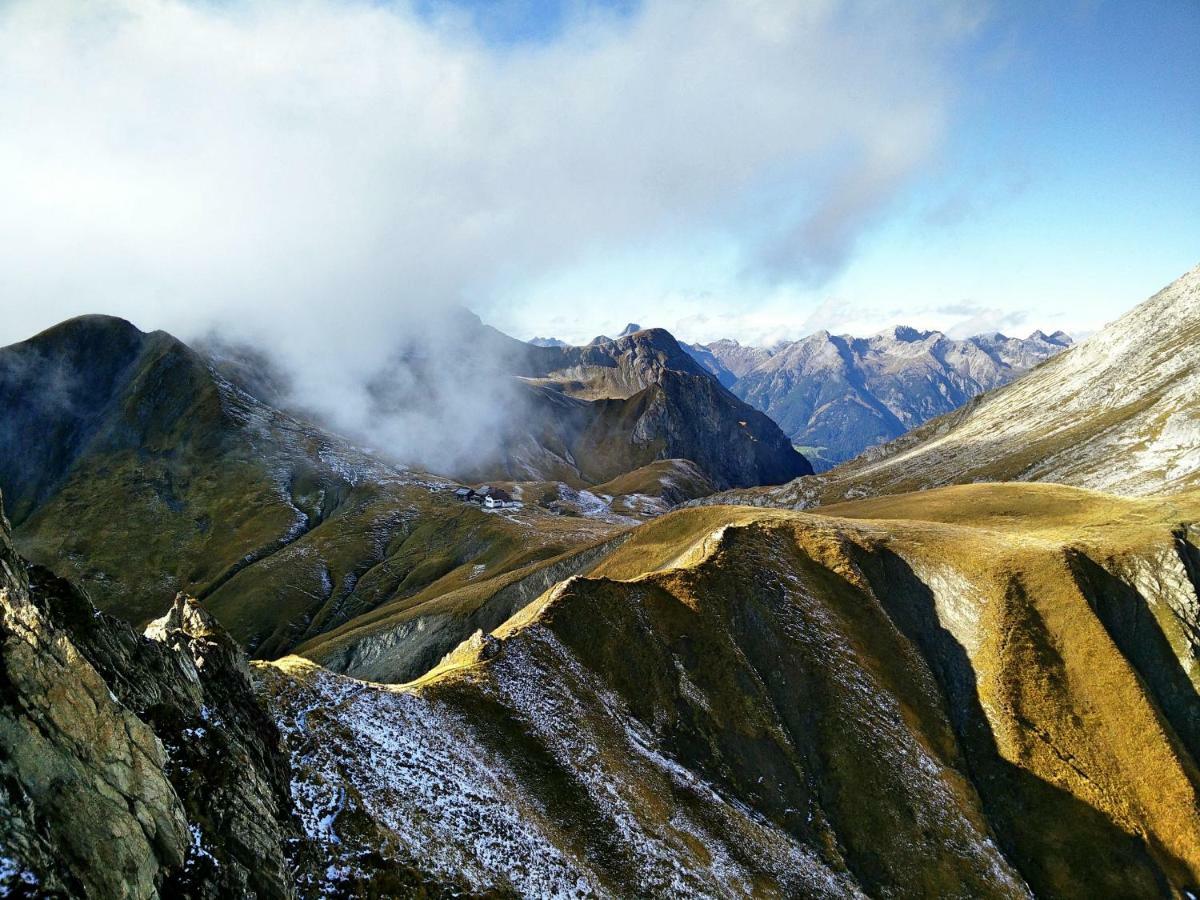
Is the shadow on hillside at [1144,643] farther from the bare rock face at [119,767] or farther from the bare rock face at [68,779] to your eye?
the bare rock face at [68,779]

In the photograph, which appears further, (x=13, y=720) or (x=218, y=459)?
(x=218, y=459)

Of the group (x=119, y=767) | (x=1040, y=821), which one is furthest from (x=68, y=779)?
(x=1040, y=821)

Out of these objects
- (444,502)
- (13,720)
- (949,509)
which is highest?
(444,502)

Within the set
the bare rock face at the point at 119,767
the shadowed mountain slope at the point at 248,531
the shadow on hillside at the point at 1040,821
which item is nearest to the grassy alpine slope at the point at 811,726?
the shadow on hillside at the point at 1040,821

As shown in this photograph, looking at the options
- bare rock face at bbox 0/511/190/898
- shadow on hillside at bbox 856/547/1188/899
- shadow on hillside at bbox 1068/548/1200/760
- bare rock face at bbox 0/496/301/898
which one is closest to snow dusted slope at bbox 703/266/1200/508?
shadow on hillside at bbox 1068/548/1200/760

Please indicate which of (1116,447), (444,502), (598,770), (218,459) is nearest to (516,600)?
(598,770)

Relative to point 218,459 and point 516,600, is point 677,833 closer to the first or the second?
point 516,600
